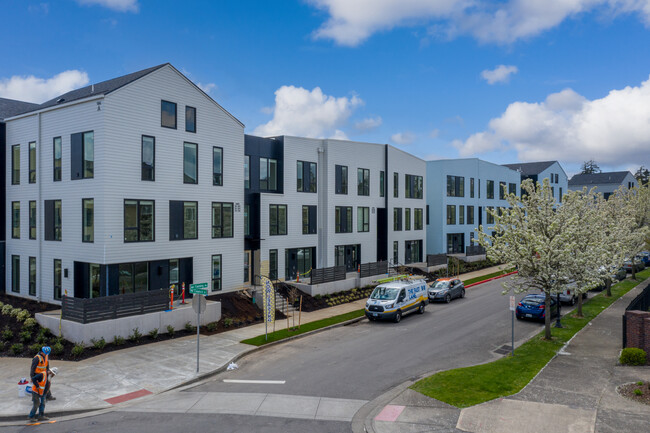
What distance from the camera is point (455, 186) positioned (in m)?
51.7

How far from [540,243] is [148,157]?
1908 cm

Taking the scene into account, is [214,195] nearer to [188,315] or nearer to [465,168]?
[188,315]

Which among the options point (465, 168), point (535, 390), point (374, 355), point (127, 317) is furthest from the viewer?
point (465, 168)

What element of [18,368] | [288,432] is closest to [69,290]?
[18,368]

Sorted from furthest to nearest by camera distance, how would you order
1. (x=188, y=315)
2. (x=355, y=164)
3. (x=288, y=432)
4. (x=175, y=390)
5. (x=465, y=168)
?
(x=465, y=168)
(x=355, y=164)
(x=188, y=315)
(x=175, y=390)
(x=288, y=432)

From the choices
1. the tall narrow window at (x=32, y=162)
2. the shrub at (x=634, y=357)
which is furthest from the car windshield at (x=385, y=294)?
the tall narrow window at (x=32, y=162)

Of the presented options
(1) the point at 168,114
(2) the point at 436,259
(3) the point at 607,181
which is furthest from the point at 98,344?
(3) the point at 607,181

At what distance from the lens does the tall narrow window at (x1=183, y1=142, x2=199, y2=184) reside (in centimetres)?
2553

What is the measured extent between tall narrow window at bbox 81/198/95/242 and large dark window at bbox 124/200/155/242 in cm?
153

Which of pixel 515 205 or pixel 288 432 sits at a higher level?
pixel 515 205

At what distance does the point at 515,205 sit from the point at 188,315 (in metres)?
16.3

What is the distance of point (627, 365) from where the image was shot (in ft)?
53.2

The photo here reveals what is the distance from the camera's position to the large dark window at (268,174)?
3181 cm

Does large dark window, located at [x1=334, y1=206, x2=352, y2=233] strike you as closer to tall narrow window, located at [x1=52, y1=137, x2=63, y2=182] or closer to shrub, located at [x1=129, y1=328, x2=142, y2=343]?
shrub, located at [x1=129, y1=328, x2=142, y2=343]
